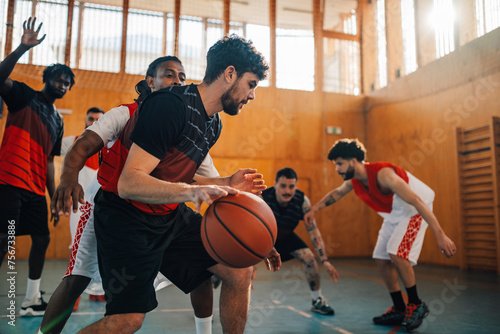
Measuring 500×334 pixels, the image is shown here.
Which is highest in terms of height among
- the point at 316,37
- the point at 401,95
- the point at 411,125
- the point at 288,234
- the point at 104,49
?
the point at 316,37

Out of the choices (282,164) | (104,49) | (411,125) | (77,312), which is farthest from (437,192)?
(104,49)

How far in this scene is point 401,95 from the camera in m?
9.23

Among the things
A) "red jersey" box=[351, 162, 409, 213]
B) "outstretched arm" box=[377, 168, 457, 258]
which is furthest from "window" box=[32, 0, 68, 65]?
"outstretched arm" box=[377, 168, 457, 258]

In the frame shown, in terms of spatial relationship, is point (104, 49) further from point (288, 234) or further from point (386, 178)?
point (386, 178)

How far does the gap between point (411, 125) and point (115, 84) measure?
6570mm

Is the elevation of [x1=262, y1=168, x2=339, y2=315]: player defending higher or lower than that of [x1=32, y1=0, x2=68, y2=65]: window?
lower

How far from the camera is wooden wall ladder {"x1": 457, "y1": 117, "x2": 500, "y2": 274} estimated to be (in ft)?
22.2

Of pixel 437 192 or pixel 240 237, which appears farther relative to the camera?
pixel 437 192

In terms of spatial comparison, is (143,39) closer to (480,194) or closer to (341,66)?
(341,66)

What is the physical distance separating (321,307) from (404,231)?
1.12 meters

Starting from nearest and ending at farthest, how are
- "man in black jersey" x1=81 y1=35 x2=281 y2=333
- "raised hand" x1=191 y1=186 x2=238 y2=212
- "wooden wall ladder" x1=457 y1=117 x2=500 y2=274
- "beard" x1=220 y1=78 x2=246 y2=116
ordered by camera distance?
"raised hand" x1=191 y1=186 x2=238 y2=212
"man in black jersey" x1=81 y1=35 x2=281 y2=333
"beard" x1=220 y1=78 x2=246 y2=116
"wooden wall ladder" x1=457 y1=117 x2=500 y2=274

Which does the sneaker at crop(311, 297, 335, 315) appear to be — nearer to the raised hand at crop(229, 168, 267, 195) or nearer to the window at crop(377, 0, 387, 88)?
the raised hand at crop(229, 168, 267, 195)

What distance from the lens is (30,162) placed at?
342 cm

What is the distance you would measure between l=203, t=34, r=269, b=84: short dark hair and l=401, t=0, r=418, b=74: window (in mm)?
7866
